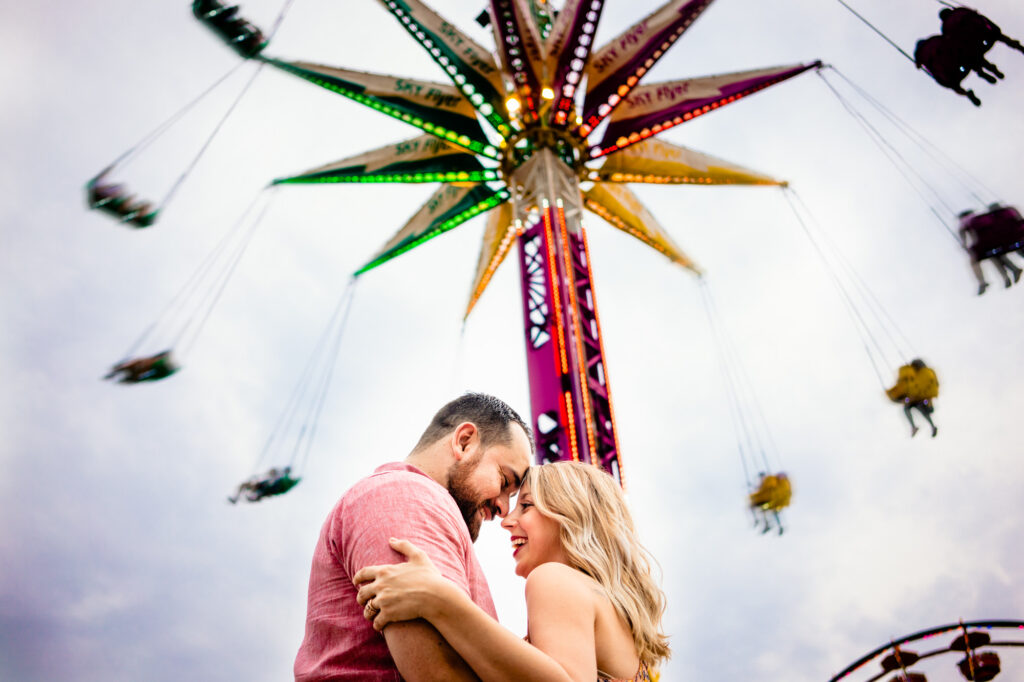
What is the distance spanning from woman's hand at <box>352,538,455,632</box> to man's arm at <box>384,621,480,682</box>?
3 cm

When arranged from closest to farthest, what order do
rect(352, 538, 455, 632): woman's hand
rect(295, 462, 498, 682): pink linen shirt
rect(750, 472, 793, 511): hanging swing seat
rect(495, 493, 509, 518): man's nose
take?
rect(352, 538, 455, 632): woman's hand, rect(295, 462, 498, 682): pink linen shirt, rect(495, 493, 509, 518): man's nose, rect(750, 472, 793, 511): hanging swing seat

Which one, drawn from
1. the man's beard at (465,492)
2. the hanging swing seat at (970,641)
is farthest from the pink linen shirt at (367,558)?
the hanging swing seat at (970,641)

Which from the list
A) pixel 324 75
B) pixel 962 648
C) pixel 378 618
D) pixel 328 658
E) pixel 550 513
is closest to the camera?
pixel 378 618

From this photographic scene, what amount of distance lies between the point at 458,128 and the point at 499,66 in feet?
3.83

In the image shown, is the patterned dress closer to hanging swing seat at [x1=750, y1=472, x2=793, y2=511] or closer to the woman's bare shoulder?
the woman's bare shoulder

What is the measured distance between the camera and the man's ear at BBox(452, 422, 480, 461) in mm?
2291

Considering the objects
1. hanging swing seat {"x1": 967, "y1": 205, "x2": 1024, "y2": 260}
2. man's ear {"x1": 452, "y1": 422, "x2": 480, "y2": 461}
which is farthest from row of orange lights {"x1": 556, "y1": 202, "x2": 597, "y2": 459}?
man's ear {"x1": 452, "y1": 422, "x2": 480, "y2": 461}

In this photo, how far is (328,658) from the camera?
65.1 inches

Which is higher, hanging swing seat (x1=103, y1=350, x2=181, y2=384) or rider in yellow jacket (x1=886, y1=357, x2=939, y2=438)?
hanging swing seat (x1=103, y1=350, x2=181, y2=384)

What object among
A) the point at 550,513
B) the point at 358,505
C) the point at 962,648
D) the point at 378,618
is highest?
the point at 962,648

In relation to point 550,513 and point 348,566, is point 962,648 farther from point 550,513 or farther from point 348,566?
point 348,566

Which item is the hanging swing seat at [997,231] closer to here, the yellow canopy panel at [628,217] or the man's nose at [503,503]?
the yellow canopy panel at [628,217]

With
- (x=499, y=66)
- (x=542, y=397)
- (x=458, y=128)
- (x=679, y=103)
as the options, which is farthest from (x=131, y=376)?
(x=679, y=103)

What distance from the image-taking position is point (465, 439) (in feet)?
7.61
